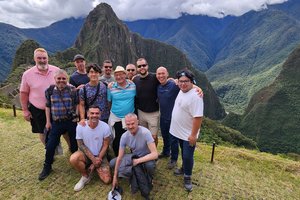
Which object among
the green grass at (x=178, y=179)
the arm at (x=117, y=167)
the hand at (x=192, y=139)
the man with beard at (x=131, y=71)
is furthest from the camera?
the man with beard at (x=131, y=71)

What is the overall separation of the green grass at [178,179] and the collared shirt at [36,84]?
2041 millimetres

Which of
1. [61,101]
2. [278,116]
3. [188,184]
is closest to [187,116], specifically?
[188,184]

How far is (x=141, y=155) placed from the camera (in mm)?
6410

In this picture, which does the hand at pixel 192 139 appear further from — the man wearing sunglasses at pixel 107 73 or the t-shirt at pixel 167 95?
the man wearing sunglasses at pixel 107 73

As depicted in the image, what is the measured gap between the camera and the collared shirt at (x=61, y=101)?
670 centimetres

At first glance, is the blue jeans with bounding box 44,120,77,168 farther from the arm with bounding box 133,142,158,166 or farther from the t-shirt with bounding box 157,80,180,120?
the t-shirt with bounding box 157,80,180,120

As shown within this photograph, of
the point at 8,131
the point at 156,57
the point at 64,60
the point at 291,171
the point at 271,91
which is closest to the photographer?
the point at 291,171

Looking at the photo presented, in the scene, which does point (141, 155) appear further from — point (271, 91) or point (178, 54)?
point (178, 54)

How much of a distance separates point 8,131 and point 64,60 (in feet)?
217

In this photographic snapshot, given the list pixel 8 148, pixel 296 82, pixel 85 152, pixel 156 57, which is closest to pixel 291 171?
pixel 85 152

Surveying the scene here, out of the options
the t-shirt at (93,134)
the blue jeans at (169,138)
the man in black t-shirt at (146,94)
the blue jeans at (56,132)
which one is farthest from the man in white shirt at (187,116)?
the blue jeans at (56,132)

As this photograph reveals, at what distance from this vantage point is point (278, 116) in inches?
3994

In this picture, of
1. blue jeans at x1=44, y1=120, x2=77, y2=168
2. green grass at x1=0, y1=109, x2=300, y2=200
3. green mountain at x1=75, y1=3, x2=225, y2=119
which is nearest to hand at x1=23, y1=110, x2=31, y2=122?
blue jeans at x1=44, y1=120, x2=77, y2=168

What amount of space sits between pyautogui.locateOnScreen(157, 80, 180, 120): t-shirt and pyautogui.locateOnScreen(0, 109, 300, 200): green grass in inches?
73.0
